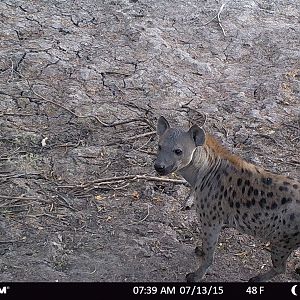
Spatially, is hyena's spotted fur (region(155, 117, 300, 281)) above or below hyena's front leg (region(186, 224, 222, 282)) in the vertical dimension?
above

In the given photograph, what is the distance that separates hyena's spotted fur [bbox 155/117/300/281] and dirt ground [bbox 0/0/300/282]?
29 cm

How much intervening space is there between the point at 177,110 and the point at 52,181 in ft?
4.76

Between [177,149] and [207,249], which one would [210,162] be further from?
[207,249]

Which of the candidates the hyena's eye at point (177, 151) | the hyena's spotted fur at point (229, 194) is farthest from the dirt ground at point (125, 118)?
the hyena's eye at point (177, 151)

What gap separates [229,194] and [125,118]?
1.81 metres

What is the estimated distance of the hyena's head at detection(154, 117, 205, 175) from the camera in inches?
160

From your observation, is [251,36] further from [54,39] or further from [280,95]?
[54,39]

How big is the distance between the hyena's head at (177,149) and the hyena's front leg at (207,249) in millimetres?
426

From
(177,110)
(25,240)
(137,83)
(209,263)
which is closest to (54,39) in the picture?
(137,83)

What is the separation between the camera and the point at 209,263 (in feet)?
13.7

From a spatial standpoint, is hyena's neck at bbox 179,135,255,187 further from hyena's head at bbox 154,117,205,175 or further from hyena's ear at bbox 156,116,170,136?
hyena's ear at bbox 156,116,170,136

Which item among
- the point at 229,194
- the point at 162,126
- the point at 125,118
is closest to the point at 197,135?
the point at 162,126

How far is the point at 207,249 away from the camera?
4.17m

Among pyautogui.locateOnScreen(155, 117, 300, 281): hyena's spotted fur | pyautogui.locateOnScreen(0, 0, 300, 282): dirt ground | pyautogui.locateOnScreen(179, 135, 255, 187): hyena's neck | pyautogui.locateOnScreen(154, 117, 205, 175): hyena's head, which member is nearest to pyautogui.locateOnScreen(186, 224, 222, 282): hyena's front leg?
pyautogui.locateOnScreen(155, 117, 300, 281): hyena's spotted fur
